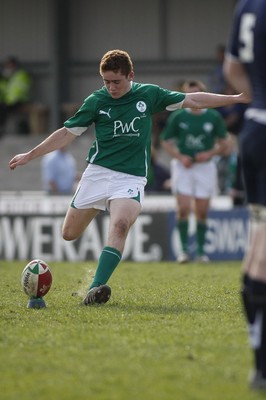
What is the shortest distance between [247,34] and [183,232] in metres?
10.7

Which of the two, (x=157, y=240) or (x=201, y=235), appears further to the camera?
(x=157, y=240)

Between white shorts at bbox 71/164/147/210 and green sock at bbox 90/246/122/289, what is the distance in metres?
0.53

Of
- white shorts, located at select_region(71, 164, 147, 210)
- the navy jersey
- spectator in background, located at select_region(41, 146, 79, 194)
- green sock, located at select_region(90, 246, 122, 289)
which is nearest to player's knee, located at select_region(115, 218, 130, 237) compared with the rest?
green sock, located at select_region(90, 246, 122, 289)

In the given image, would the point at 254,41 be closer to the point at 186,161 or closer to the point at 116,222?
the point at 116,222

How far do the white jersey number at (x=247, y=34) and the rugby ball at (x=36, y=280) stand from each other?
4.01 metres

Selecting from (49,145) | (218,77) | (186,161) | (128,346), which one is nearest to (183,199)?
(186,161)

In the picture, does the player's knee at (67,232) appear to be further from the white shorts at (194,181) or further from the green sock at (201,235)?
the green sock at (201,235)

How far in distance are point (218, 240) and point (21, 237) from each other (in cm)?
334

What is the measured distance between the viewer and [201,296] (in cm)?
1016

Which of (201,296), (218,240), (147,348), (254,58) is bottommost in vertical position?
(218,240)

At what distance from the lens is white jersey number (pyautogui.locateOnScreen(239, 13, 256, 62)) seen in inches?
231

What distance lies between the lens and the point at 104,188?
9.81 m

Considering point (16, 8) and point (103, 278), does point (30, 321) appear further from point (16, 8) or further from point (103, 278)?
point (16, 8)

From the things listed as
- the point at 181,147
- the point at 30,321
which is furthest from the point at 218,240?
the point at 30,321
